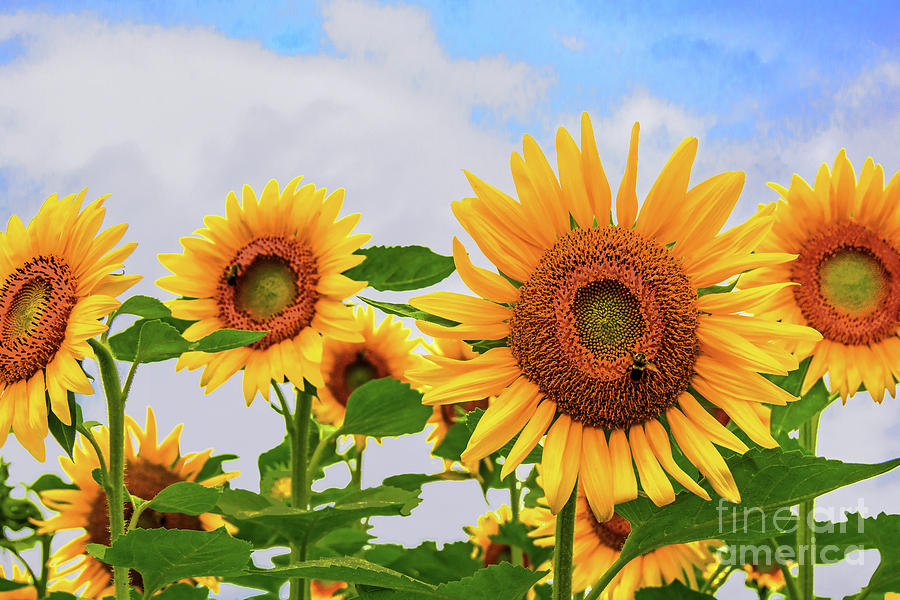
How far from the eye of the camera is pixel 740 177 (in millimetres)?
1353

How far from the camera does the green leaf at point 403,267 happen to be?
2.00 metres

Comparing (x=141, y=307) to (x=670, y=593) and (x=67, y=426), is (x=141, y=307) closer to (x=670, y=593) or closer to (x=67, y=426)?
(x=67, y=426)

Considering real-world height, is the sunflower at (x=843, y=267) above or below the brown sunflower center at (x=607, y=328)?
above

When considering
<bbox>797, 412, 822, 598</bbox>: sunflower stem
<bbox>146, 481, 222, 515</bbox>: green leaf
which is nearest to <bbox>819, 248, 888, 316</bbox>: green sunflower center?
<bbox>797, 412, 822, 598</bbox>: sunflower stem

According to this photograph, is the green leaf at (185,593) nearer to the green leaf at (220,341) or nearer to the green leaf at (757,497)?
the green leaf at (220,341)

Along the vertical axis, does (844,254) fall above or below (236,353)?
above

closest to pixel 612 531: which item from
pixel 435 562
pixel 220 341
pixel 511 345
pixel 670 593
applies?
pixel 670 593

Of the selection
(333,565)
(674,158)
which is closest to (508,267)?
(674,158)


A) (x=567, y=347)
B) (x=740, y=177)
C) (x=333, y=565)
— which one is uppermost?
(x=740, y=177)

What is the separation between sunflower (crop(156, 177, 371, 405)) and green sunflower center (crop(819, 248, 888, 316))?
1.25m

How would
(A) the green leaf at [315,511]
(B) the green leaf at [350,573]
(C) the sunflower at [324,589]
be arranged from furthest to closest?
(C) the sunflower at [324,589], (A) the green leaf at [315,511], (B) the green leaf at [350,573]

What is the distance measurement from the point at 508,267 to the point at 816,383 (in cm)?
Answer: 117

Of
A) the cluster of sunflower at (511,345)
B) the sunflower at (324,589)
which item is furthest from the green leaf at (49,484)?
the sunflower at (324,589)

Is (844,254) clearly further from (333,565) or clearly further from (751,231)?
(333,565)
